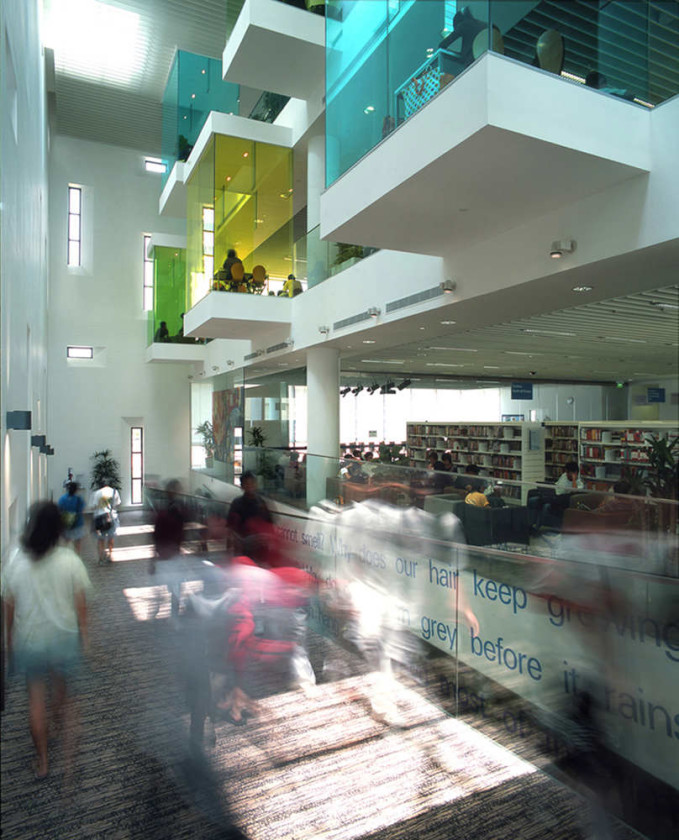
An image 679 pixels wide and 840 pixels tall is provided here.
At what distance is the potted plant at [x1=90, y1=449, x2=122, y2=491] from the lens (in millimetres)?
16375

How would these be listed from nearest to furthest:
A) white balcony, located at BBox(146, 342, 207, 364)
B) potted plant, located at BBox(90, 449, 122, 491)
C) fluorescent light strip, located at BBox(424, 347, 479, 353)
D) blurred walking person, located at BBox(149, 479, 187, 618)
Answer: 1. blurred walking person, located at BBox(149, 479, 187, 618)
2. fluorescent light strip, located at BBox(424, 347, 479, 353)
3. white balcony, located at BBox(146, 342, 207, 364)
4. potted plant, located at BBox(90, 449, 122, 491)

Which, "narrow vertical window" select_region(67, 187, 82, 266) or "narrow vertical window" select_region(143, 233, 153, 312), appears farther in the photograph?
"narrow vertical window" select_region(143, 233, 153, 312)

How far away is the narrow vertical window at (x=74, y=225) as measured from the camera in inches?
647

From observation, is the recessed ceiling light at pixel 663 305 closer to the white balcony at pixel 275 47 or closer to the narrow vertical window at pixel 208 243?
the white balcony at pixel 275 47


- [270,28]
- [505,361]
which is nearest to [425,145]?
[270,28]

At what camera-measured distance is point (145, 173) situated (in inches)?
677

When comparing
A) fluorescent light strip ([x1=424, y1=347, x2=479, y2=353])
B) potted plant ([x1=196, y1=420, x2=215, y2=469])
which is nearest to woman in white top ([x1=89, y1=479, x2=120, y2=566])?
potted plant ([x1=196, y1=420, x2=215, y2=469])

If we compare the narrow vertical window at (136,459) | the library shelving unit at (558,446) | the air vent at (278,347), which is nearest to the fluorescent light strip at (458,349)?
the library shelving unit at (558,446)

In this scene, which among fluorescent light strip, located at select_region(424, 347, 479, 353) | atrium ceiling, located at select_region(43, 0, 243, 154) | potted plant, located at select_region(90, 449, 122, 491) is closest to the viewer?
atrium ceiling, located at select_region(43, 0, 243, 154)

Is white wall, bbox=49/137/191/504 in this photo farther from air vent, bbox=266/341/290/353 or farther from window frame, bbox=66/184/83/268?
air vent, bbox=266/341/290/353

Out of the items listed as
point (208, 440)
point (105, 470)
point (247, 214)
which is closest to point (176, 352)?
point (208, 440)

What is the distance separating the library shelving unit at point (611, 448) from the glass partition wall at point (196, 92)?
943 cm

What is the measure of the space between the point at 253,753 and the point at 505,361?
13.1 metres

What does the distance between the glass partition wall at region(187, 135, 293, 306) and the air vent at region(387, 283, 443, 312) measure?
357 centimetres
